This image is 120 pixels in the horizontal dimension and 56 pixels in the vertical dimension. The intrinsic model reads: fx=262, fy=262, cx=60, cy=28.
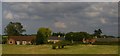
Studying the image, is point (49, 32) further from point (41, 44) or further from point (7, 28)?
point (7, 28)

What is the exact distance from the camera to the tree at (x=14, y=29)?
58.4m

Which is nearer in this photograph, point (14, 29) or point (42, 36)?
point (42, 36)

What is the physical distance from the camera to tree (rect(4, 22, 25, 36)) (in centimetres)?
5836

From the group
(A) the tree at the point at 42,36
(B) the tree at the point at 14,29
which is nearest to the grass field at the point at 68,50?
(A) the tree at the point at 42,36

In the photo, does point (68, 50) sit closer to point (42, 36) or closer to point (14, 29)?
point (42, 36)

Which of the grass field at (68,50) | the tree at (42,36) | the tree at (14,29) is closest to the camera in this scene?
the grass field at (68,50)

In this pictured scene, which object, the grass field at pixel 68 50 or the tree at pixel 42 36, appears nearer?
the grass field at pixel 68 50

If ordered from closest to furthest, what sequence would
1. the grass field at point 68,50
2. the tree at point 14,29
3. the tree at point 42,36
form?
the grass field at point 68,50 < the tree at point 42,36 < the tree at point 14,29

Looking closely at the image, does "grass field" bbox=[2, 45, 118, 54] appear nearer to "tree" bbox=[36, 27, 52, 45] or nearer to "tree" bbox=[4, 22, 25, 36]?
"tree" bbox=[36, 27, 52, 45]

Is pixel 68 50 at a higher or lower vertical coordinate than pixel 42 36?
lower

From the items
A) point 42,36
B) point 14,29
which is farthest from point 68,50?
point 14,29

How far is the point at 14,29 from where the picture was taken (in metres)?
63.0

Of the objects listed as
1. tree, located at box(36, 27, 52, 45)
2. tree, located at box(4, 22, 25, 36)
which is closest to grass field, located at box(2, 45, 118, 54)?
A: tree, located at box(36, 27, 52, 45)

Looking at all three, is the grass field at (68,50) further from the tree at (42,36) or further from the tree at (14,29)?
the tree at (14,29)
